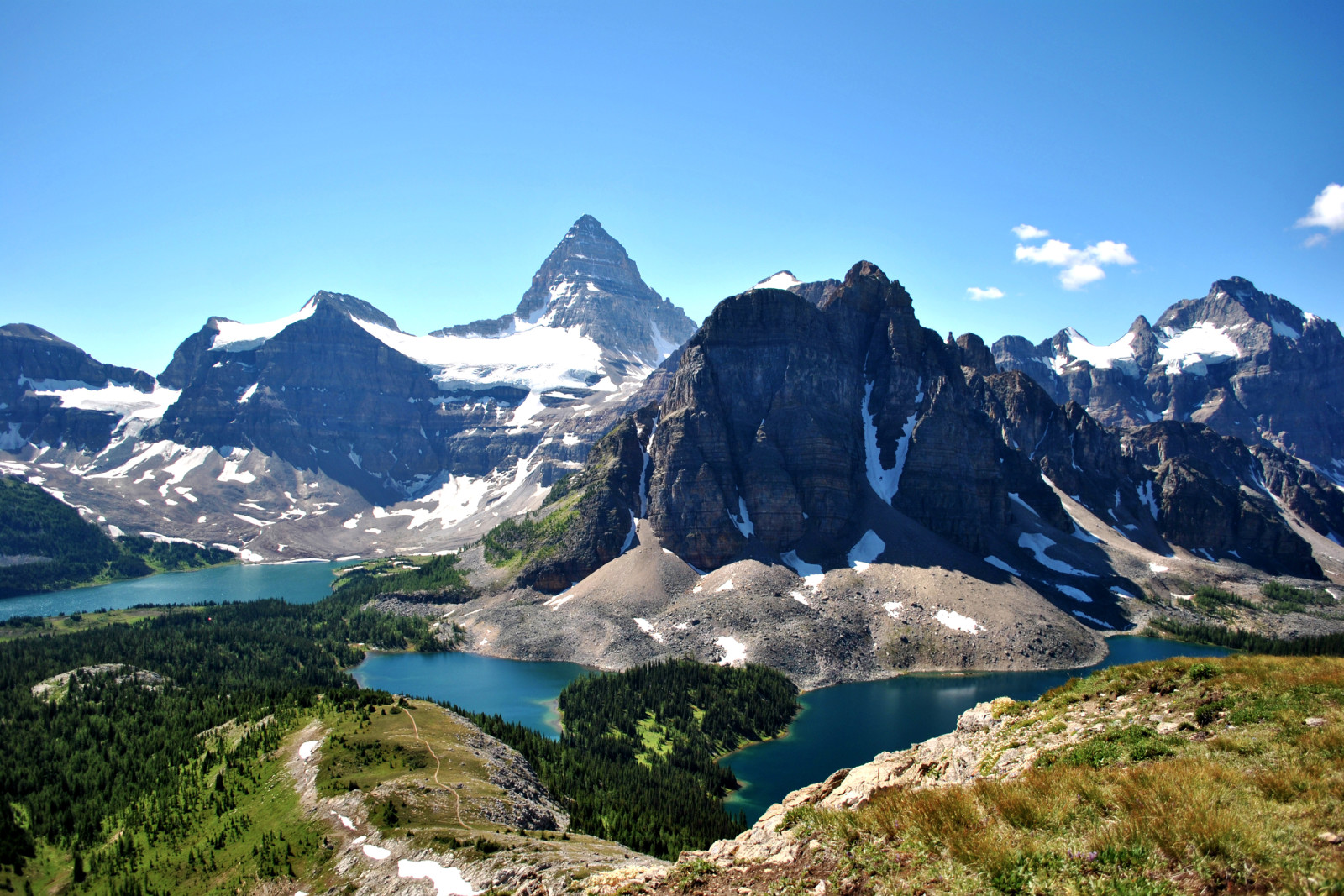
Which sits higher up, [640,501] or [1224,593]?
[640,501]

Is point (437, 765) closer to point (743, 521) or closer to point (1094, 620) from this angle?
point (743, 521)

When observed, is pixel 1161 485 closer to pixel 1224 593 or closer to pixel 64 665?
pixel 1224 593

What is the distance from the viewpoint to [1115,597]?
13562 centimetres

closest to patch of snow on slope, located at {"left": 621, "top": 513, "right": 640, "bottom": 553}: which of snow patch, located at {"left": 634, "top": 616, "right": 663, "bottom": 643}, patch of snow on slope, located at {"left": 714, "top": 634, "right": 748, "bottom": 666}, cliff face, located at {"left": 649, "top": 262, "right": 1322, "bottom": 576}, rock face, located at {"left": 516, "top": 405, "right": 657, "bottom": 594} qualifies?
rock face, located at {"left": 516, "top": 405, "right": 657, "bottom": 594}

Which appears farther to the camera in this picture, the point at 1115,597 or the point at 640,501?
the point at 640,501

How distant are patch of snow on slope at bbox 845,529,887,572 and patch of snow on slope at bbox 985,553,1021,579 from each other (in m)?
20.9

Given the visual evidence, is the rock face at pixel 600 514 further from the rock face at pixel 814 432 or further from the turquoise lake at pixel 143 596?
the turquoise lake at pixel 143 596

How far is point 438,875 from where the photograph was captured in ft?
111

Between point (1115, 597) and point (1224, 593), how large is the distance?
92.2ft

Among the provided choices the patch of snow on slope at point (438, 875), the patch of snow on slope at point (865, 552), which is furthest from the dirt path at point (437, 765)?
the patch of snow on slope at point (865, 552)

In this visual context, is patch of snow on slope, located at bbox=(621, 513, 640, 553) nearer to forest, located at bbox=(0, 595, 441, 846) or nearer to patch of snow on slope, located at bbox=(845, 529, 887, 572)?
forest, located at bbox=(0, 595, 441, 846)

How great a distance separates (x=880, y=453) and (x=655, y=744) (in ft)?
309

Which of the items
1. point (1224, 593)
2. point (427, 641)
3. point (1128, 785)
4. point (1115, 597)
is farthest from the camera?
point (1224, 593)

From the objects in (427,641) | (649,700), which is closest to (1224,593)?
(649,700)
